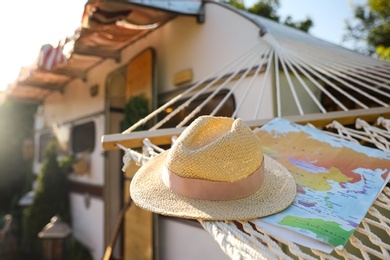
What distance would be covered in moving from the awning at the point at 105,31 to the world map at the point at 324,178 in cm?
181

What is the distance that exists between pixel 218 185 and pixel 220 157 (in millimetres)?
81

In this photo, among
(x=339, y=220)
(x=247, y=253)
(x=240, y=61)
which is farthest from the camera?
(x=240, y=61)

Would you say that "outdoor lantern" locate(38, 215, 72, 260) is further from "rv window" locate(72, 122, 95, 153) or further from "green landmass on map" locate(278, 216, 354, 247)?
"green landmass on map" locate(278, 216, 354, 247)

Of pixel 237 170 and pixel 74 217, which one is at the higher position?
pixel 237 170

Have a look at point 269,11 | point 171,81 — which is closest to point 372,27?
point 269,11

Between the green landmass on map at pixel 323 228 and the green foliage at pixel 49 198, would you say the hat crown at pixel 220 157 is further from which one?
the green foliage at pixel 49 198

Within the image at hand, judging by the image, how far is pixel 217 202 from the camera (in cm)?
91

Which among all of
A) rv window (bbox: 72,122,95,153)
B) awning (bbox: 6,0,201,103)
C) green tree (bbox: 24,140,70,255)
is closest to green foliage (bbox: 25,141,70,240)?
green tree (bbox: 24,140,70,255)

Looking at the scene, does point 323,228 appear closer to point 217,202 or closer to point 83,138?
point 217,202

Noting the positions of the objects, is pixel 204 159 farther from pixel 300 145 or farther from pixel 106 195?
pixel 106 195

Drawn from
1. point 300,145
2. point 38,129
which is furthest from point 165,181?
point 38,129

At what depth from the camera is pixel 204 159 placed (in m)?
0.90

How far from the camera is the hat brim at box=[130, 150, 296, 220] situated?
86 cm

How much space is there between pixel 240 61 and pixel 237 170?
182 centimetres
